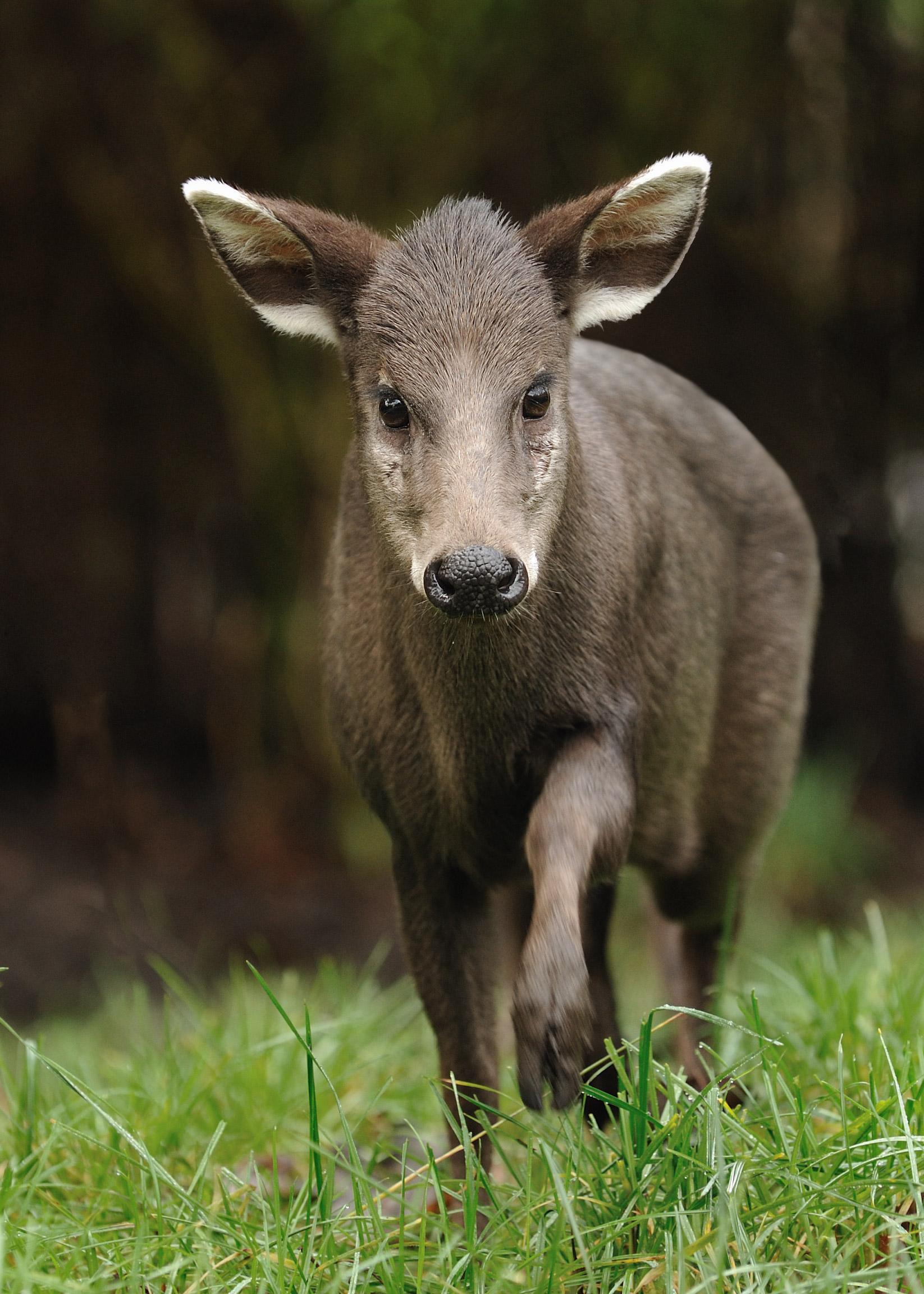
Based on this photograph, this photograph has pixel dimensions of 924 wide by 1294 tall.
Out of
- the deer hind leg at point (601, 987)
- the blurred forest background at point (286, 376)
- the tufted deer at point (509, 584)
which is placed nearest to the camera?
the tufted deer at point (509, 584)

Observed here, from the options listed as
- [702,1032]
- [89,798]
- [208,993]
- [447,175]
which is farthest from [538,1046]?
[89,798]

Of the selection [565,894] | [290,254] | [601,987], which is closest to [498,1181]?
[601,987]

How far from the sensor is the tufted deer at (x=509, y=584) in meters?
3.26

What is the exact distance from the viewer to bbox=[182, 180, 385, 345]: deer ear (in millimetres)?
3617

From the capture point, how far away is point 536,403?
11.5 feet

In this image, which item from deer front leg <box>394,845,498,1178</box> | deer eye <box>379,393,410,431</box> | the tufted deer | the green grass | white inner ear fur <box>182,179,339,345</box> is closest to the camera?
the green grass

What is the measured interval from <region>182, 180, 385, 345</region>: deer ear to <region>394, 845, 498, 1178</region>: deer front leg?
1286mm

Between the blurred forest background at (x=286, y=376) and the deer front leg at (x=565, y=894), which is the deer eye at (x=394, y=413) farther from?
the blurred forest background at (x=286, y=376)

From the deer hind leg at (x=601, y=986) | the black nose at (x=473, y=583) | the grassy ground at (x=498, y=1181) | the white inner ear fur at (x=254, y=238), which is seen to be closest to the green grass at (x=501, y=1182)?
the grassy ground at (x=498, y=1181)

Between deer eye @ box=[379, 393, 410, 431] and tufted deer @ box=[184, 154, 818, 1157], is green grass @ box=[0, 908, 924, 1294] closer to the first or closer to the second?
tufted deer @ box=[184, 154, 818, 1157]

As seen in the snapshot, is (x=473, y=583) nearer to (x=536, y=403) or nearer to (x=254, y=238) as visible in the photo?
(x=536, y=403)

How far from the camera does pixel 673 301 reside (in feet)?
29.8

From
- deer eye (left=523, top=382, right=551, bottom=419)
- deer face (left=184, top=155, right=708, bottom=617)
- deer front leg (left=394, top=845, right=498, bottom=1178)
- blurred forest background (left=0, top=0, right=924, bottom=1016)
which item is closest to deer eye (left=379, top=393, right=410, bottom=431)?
deer face (left=184, top=155, right=708, bottom=617)

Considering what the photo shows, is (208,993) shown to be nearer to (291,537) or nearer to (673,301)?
(291,537)
